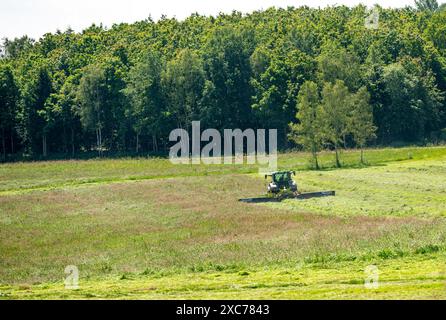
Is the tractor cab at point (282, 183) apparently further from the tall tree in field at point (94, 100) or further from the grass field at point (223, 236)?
the tall tree in field at point (94, 100)

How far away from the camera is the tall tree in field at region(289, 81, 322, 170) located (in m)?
83.5

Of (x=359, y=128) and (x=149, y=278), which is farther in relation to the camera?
(x=359, y=128)

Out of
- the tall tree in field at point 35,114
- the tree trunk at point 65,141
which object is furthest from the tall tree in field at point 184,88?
the tall tree in field at point 35,114

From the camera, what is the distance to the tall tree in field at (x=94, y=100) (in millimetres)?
115000

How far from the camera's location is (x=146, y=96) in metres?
118

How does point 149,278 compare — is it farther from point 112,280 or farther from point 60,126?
point 60,126

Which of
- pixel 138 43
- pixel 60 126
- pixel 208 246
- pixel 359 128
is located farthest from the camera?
pixel 138 43

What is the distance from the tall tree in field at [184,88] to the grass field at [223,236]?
147 ft

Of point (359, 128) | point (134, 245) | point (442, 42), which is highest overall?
point (442, 42)

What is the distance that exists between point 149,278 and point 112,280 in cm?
137

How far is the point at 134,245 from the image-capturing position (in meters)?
36.7

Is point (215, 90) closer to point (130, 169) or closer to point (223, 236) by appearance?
point (130, 169)
